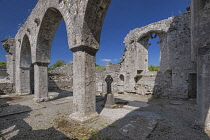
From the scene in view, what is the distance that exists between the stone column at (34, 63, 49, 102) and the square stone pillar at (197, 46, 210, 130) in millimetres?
7195

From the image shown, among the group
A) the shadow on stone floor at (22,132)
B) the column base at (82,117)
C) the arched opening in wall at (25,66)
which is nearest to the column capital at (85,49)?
the column base at (82,117)

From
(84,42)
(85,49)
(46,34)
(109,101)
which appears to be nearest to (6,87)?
(46,34)

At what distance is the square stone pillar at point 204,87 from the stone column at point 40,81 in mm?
7195

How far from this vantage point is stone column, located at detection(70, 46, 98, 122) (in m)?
3.85

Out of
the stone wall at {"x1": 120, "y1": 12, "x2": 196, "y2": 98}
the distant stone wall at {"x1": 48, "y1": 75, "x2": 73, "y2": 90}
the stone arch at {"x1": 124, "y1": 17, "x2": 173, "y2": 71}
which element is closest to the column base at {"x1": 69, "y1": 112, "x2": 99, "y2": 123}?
the stone wall at {"x1": 120, "y1": 12, "x2": 196, "y2": 98}

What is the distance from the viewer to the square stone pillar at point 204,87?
3.24 metres

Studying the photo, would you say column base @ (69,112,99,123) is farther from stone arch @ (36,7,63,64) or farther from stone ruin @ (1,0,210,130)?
stone arch @ (36,7,63,64)

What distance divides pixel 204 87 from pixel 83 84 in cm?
362

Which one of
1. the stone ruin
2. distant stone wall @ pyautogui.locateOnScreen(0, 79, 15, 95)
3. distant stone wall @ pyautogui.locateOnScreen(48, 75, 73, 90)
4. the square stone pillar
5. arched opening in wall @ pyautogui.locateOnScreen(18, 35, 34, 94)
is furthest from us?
distant stone wall @ pyautogui.locateOnScreen(48, 75, 73, 90)

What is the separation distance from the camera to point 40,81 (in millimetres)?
6582

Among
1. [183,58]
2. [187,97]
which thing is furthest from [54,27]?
[187,97]

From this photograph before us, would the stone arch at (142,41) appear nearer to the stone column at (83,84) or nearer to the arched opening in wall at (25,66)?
the stone column at (83,84)

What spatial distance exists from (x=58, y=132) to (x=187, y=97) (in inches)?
331

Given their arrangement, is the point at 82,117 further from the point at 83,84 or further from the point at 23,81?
the point at 23,81
